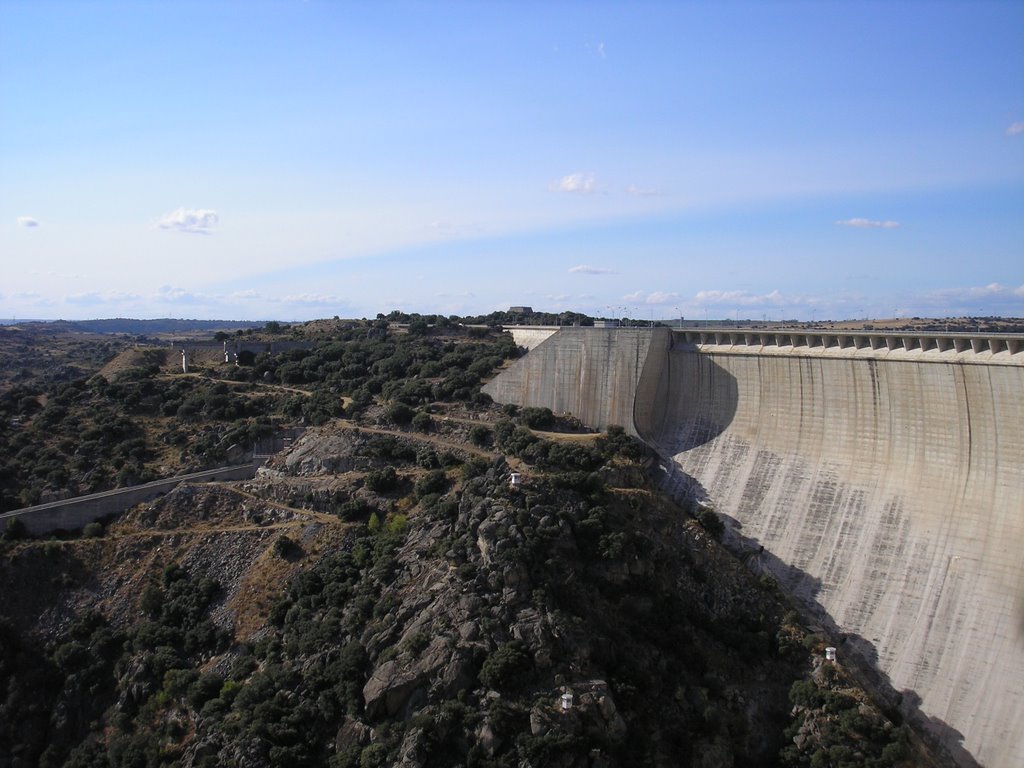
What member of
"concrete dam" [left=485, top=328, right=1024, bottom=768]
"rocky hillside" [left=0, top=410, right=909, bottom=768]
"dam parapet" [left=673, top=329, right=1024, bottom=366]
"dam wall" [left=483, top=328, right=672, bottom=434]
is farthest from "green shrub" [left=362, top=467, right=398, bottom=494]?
"dam parapet" [left=673, top=329, right=1024, bottom=366]

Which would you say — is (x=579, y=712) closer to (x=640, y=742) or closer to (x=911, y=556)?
(x=640, y=742)

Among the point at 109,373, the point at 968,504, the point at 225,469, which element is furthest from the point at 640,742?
the point at 109,373

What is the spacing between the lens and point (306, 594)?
4550 centimetres

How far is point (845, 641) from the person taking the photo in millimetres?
43656

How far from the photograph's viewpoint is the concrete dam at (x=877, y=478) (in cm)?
A: 4031

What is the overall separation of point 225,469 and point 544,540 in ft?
87.7

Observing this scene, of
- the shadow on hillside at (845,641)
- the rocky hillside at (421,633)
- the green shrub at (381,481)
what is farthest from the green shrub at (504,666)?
the green shrub at (381,481)

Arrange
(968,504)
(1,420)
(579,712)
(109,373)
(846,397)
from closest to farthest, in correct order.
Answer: (579,712)
(968,504)
(846,397)
(1,420)
(109,373)

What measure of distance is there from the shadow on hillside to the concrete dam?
0.09 metres

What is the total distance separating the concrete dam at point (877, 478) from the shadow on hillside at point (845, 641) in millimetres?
87

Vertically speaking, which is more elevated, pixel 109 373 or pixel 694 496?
pixel 109 373

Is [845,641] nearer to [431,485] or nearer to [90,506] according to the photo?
[431,485]

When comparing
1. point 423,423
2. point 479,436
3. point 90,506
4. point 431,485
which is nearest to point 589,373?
point 479,436

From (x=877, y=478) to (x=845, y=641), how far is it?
30.7 feet
